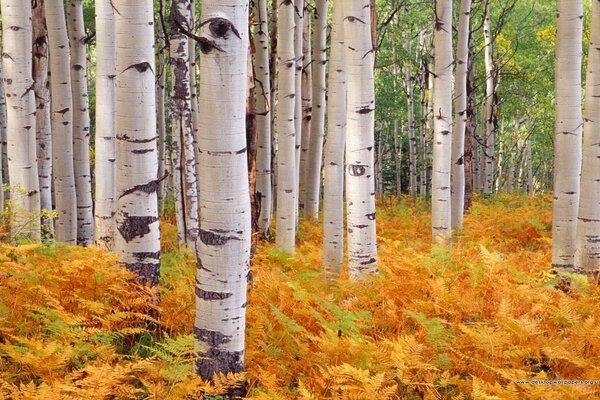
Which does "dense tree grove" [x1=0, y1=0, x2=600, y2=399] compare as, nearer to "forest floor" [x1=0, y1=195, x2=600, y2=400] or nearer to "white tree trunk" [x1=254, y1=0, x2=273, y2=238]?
"white tree trunk" [x1=254, y1=0, x2=273, y2=238]

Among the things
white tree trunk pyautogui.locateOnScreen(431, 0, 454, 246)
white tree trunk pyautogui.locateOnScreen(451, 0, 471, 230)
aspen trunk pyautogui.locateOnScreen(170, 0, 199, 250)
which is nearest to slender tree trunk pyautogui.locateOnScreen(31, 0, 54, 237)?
aspen trunk pyautogui.locateOnScreen(170, 0, 199, 250)

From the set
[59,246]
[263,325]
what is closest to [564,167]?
[263,325]

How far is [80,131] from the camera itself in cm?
906

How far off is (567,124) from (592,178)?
665 millimetres

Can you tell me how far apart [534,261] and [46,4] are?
25.2ft

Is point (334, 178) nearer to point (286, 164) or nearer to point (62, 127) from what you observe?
point (286, 164)

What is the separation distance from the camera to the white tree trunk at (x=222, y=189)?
3324mm

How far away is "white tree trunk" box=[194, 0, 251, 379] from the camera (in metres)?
3.32

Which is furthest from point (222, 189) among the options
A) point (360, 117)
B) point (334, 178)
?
point (334, 178)

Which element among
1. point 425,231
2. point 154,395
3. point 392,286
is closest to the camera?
point 154,395

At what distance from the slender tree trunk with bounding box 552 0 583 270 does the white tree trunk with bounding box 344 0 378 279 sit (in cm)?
220

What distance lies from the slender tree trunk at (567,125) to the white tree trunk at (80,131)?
649 centimetres

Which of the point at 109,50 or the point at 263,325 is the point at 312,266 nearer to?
the point at 263,325

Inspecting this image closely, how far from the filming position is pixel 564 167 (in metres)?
6.38
